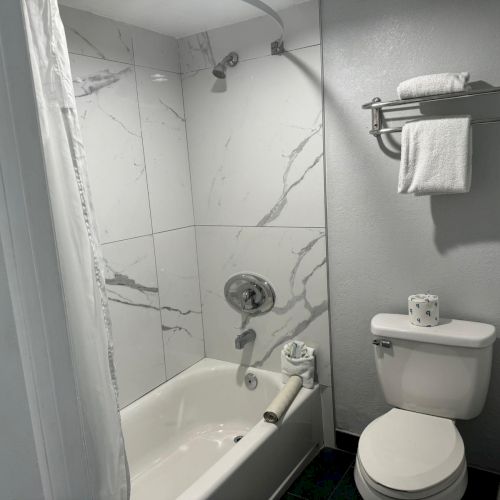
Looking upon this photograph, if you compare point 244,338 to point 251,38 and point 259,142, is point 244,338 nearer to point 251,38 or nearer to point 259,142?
point 259,142

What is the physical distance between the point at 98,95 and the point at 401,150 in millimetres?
1334

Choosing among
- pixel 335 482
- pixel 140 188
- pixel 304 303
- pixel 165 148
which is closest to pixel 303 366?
pixel 304 303

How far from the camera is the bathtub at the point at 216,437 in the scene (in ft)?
5.78

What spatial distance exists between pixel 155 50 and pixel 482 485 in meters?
2.57

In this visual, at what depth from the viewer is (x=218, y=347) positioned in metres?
2.62

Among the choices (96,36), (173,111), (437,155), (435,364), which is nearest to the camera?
(437,155)

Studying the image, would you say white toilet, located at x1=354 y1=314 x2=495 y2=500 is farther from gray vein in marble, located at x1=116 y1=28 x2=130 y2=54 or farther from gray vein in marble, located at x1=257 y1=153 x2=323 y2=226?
gray vein in marble, located at x1=116 y1=28 x2=130 y2=54

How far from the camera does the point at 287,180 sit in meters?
2.18

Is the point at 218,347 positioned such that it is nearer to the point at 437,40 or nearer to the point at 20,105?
the point at 437,40

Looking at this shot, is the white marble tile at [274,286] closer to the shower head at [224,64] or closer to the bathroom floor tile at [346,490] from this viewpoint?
the bathroom floor tile at [346,490]

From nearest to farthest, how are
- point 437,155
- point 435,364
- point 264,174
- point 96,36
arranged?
point 437,155 → point 435,364 → point 96,36 → point 264,174

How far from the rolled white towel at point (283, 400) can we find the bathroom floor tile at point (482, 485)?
85cm

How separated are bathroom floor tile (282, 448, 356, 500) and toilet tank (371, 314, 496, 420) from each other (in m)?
0.50

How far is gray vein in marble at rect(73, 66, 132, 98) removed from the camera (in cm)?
188
